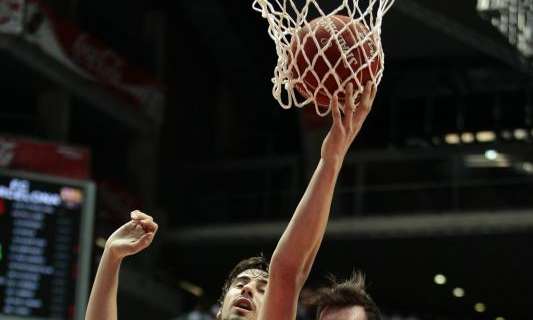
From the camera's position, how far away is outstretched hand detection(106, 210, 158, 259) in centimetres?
339

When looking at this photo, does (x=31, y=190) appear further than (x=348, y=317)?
Yes

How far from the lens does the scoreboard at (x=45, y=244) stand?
1009 cm

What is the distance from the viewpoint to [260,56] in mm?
22375

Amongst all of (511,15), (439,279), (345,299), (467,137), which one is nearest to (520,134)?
(467,137)

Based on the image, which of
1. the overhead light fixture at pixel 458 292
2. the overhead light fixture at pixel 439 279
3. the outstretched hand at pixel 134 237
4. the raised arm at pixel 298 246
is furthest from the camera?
the overhead light fixture at pixel 458 292

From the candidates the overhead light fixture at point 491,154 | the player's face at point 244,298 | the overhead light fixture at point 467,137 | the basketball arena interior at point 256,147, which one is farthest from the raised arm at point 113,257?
the overhead light fixture at point 467,137

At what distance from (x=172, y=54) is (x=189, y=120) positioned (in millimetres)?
1409

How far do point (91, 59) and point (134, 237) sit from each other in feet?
47.4

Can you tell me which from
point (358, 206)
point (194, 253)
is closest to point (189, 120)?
point (194, 253)

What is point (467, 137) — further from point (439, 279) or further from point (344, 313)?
point (344, 313)

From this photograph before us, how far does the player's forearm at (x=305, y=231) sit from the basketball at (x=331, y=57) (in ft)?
1.38

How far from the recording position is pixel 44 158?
14891 mm

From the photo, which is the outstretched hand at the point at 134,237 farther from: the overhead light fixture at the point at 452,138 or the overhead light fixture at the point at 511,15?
the overhead light fixture at the point at 452,138

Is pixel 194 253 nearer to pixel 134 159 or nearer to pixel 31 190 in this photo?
pixel 134 159
